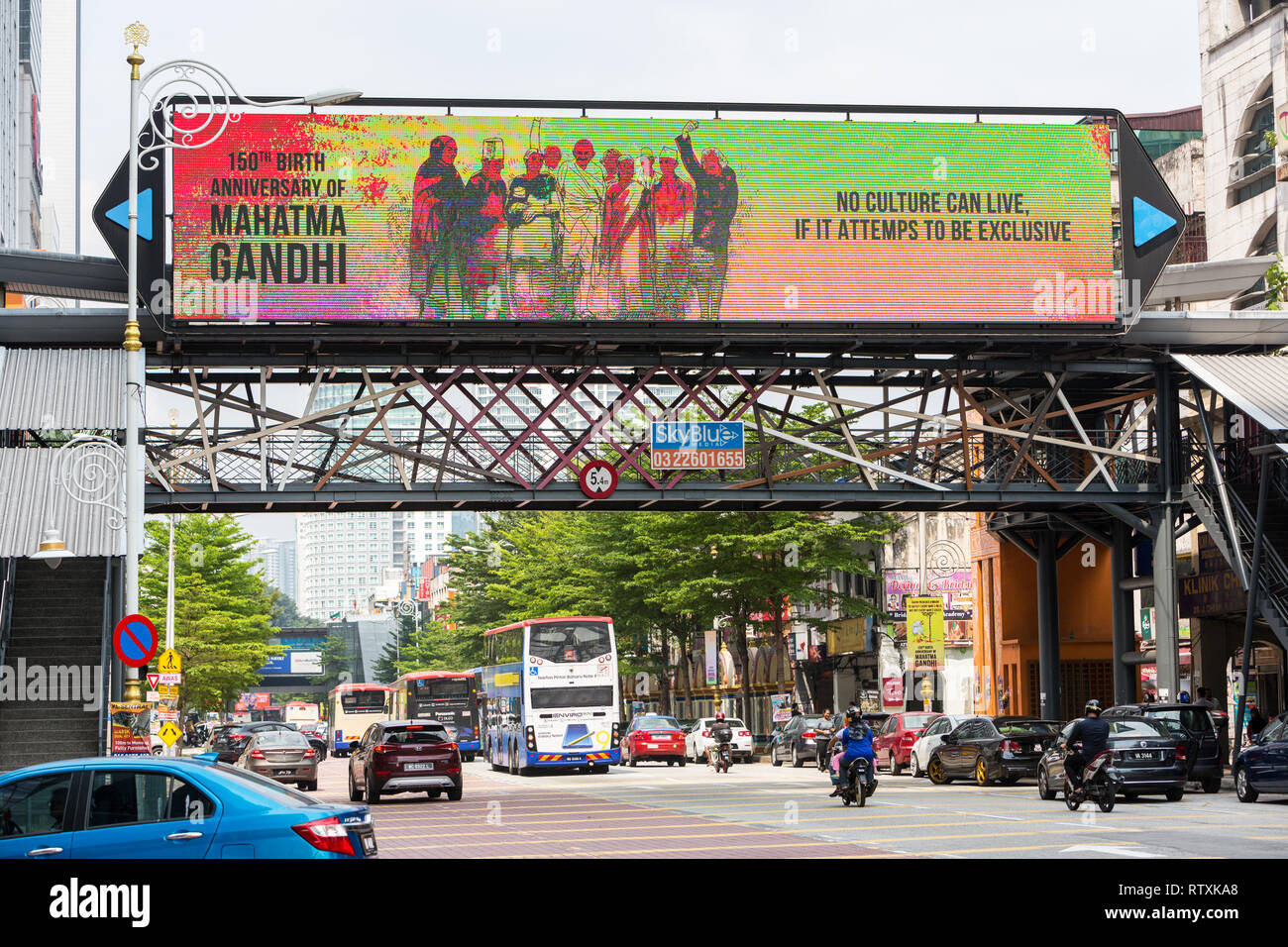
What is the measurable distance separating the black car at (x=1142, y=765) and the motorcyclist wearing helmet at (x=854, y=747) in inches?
123

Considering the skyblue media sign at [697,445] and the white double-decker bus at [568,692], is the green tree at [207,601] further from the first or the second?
the skyblue media sign at [697,445]

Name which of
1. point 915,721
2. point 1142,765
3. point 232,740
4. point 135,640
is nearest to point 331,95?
point 135,640

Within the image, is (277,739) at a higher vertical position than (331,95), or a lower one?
lower

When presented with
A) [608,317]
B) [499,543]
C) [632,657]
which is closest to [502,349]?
[608,317]

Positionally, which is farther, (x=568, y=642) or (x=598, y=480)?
(x=568, y=642)

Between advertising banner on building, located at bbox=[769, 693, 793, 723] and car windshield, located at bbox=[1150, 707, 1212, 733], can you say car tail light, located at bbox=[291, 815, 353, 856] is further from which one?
advertising banner on building, located at bbox=[769, 693, 793, 723]

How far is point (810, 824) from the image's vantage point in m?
21.8

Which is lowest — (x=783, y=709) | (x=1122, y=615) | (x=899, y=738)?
(x=783, y=709)

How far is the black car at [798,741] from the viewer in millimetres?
49094

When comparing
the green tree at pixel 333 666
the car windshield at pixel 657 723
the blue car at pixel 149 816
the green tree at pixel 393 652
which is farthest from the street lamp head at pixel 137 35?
A: the green tree at pixel 333 666

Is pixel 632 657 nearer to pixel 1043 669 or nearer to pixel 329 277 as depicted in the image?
pixel 1043 669

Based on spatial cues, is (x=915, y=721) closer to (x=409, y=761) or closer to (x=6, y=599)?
(x=409, y=761)

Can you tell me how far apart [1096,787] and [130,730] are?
14466 millimetres
